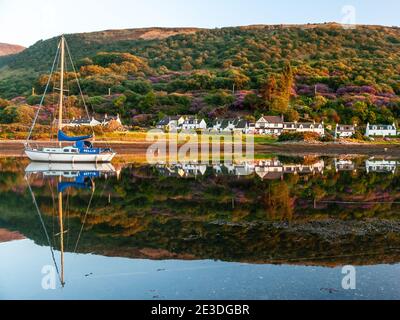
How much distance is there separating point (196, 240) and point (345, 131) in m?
67.0

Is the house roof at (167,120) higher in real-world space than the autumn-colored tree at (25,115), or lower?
lower

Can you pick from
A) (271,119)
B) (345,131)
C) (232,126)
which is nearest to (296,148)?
(345,131)

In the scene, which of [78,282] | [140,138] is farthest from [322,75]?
[78,282]

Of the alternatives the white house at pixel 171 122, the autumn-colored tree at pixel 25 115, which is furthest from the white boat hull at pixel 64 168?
the white house at pixel 171 122

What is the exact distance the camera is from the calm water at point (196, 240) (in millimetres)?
9375

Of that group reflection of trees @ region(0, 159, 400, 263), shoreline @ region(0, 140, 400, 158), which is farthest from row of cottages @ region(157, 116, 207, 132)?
reflection of trees @ region(0, 159, 400, 263)

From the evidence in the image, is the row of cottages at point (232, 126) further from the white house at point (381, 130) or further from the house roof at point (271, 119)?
the white house at point (381, 130)

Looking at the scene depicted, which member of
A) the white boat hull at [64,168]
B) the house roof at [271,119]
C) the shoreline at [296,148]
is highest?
the house roof at [271,119]

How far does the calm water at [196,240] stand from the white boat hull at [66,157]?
525 inches

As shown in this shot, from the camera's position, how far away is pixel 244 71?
372 ft

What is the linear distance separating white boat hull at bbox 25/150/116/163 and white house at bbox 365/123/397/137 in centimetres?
5223

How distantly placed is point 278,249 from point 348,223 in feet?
14.5

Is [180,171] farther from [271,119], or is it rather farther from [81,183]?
[271,119]
